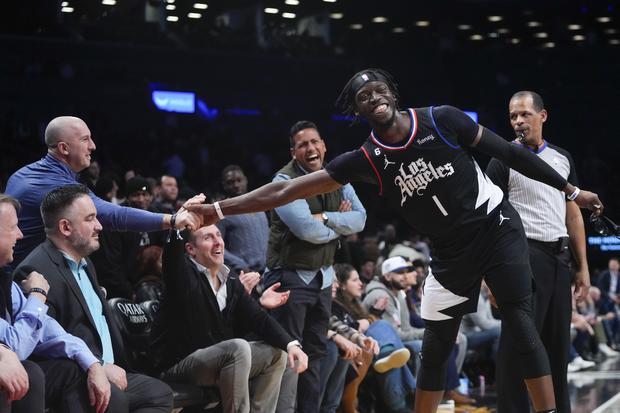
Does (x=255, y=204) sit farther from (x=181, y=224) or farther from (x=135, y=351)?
(x=135, y=351)

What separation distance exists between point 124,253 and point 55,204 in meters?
2.19

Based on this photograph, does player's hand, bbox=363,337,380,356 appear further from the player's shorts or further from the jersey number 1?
the jersey number 1

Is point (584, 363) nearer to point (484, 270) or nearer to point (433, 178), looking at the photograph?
point (484, 270)

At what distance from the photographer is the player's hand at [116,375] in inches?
163

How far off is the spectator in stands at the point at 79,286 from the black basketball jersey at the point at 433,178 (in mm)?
1253

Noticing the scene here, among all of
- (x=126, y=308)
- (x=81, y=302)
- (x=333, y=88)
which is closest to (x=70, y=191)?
(x=81, y=302)

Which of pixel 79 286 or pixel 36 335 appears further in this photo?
pixel 79 286

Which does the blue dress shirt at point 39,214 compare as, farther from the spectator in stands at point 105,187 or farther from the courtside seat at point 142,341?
the spectator in stands at point 105,187

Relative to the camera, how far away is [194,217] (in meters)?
4.50

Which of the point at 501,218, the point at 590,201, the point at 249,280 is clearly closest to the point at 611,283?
the point at 249,280

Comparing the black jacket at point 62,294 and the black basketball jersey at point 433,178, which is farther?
the black jacket at point 62,294

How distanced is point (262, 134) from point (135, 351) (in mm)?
14720

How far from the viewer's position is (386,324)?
7.11 meters

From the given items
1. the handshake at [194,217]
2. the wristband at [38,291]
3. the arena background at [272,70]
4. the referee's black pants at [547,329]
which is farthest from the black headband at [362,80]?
the arena background at [272,70]
